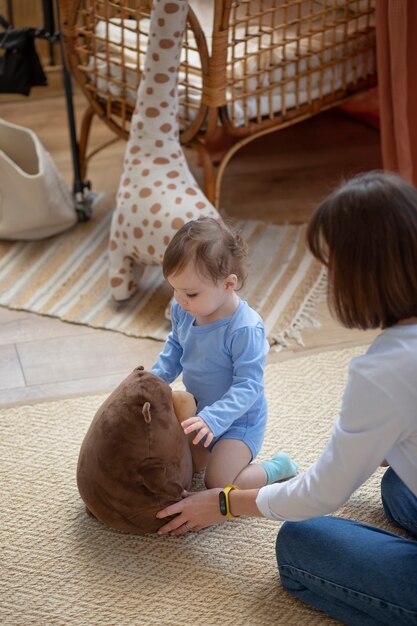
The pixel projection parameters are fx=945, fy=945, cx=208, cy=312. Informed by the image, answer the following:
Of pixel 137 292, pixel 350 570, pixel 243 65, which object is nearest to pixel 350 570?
pixel 350 570

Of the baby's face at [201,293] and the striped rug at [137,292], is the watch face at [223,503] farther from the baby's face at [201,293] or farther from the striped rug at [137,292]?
the striped rug at [137,292]

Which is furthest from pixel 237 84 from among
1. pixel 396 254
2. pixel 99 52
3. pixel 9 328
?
pixel 396 254

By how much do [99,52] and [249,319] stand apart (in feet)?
3.59

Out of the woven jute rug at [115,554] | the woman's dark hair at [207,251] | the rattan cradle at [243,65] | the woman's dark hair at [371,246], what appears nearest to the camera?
the woman's dark hair at [371,246]

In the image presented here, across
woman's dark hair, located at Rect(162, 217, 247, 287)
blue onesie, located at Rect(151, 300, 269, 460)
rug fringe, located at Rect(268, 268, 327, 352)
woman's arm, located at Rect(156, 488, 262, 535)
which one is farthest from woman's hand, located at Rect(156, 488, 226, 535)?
rug fringe, located at Rect(268, 268, 327, 352)

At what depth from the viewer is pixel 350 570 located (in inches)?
50.6

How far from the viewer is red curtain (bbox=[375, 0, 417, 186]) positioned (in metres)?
2.13

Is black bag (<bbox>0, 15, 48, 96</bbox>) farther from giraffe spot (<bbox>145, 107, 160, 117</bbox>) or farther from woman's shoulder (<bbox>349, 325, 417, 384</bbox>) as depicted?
woman's shoulder (<bbox>349, 325, 417, 384</bbox>)

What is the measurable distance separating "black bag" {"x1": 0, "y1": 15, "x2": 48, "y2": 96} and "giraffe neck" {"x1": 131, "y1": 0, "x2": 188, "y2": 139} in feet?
1.50

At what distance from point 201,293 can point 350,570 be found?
1.61ft

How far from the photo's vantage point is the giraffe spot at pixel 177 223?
203 cm

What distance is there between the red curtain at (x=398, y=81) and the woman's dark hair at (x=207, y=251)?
0.85 meters

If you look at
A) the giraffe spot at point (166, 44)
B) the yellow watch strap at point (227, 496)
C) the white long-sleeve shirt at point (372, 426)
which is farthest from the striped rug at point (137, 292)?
the white long-sleeve shirt at point (372, 426)

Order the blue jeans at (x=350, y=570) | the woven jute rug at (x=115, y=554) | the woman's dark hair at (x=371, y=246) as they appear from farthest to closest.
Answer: the woven jute rug at (x=115, y=554)
the blue jeans at (x=350, y=570)
the woman's dark hair at (x=371, y=246)
